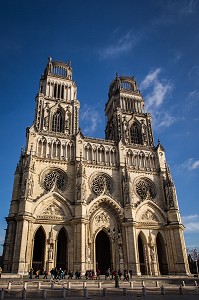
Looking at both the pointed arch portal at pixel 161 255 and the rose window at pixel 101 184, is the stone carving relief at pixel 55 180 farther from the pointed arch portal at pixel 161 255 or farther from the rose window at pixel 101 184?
the pointed arch portal at pixel 161 255

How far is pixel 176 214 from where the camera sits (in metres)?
36.4

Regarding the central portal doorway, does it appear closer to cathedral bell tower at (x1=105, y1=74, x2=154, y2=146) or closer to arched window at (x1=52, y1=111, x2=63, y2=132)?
cathedral bell tower at (x1=105, y1=74, x2=154, y2=146)

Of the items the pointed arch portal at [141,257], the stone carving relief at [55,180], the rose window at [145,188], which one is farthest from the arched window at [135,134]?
the pointed arch portal at [141,257]

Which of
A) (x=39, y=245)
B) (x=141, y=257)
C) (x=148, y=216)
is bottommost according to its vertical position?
(x=141, y=257)

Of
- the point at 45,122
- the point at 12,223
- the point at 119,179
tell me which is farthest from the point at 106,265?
the point at 45,122

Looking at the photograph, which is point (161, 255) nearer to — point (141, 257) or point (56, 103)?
point (141, 257)

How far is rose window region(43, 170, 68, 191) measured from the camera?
34.6 metres

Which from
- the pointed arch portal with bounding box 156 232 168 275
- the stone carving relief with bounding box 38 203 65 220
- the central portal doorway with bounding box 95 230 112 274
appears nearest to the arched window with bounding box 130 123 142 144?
the pointed arch portal with bounding box 156 232 168 275

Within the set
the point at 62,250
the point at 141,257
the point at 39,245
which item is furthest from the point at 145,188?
the point at 39,245

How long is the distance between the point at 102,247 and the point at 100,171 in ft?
38.6

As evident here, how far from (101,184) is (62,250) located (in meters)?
10.9

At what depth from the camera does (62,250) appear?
34000mm

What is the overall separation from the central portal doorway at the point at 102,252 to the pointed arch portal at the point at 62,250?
5.45 metres

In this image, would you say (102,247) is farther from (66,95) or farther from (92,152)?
(66,95)
